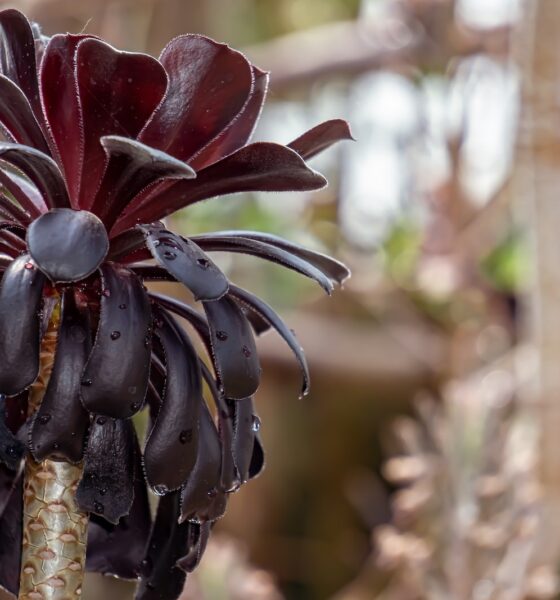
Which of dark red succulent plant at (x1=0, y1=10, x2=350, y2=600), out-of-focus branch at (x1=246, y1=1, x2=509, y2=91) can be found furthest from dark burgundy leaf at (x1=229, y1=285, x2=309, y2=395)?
out-of-focus branch at (x1=246, y1=1, x2=509, y2=91)

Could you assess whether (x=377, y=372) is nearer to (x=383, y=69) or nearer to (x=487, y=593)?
(x=383, y=69)

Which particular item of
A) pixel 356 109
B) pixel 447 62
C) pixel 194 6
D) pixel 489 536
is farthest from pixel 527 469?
pixel 194 6

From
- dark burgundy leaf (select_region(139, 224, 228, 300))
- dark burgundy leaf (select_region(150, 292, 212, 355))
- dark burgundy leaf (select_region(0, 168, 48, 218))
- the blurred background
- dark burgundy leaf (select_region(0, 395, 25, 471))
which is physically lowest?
dark burgundy leaf (select_region(0, 395, 25, 471))

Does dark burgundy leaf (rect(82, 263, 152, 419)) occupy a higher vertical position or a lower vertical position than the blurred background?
lower

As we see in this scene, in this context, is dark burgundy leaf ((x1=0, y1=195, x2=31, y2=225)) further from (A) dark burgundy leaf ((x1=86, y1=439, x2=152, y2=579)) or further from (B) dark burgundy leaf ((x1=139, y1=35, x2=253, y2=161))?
(A) dark burgundy leaf ((x1=86, y1=439, x2=152, y2=579))

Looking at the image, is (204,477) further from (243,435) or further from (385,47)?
(385,47)

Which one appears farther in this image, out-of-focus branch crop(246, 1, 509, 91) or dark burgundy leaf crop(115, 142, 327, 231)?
out-of-focus branch crop(246, 1, 509, 91)

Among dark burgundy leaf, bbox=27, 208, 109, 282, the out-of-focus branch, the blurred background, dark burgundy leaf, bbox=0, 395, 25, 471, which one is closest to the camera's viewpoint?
dark burgundy leaf, bbox=27, 208, 109, 282
